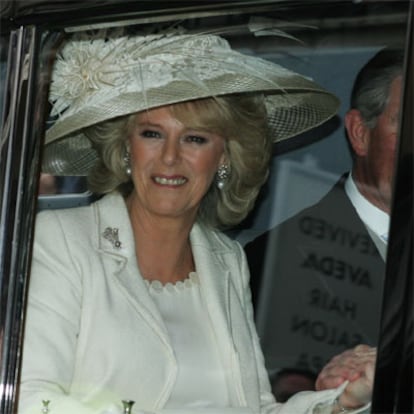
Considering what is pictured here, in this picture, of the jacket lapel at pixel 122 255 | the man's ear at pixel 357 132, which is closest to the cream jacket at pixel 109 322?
the jacket lapel at pixel 122 255

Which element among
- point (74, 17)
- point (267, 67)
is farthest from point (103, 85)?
point (267, 67)

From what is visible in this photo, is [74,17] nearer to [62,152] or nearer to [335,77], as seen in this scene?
[62,152]

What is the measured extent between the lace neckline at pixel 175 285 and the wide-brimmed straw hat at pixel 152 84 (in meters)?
0.21

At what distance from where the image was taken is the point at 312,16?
1.78m

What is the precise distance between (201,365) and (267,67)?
0.45m

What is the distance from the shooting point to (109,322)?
1.86m

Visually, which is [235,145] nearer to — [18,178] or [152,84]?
[152,84]

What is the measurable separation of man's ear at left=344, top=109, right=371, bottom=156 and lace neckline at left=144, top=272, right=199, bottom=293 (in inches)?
12.5

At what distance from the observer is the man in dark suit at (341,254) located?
171cm

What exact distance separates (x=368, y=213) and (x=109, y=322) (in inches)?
16.9

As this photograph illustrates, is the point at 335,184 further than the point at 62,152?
No

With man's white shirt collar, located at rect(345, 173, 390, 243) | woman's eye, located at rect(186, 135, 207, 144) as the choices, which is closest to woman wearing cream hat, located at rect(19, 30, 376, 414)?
woman's eye, located at rect(186, 135, 207, 144)

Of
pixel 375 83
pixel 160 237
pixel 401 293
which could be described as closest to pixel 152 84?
pixel 160 237

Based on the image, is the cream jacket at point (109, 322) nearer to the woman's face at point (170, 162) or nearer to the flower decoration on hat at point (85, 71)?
the woman's face at point (170, 162)
